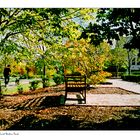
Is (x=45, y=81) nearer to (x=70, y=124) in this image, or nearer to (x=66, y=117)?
(x=66, y=117)

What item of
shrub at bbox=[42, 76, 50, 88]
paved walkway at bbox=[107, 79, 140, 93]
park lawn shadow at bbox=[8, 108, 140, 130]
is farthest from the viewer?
shrub at bbox=[42, 76, 50, 88]

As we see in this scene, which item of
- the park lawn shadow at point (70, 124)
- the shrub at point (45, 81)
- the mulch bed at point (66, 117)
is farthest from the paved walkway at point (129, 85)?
the park lawn shadow at point (70, 124)

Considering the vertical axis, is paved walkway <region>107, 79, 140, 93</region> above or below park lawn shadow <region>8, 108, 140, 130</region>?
above

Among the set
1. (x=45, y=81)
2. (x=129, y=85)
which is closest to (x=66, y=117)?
(x=45, y=81)

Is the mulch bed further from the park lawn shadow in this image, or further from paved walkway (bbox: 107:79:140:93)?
paved walkway (bbox: 107:79:140:93)

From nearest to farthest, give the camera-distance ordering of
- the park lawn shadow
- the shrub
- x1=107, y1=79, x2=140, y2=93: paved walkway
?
the park lawn shadow, x1=107, y1=79, x2=140, y2=93: paved walkway, the shrub

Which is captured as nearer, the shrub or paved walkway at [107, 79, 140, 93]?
paved walkway at [107, 79, 140, 93]

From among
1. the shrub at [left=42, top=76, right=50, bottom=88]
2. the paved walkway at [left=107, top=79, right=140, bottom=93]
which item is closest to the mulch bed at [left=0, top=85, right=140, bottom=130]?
the paved walkway at [left=107, top=79, right=140, bottom=93]

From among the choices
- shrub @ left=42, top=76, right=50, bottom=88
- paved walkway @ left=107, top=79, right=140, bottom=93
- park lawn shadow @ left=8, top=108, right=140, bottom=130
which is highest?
shrub @ left=42, top=76, right=50, bottom=88

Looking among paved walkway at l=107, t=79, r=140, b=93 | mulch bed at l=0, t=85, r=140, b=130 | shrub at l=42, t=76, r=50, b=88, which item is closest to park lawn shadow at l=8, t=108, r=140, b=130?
mulch bed at l=0, t=85, r=140, b=130

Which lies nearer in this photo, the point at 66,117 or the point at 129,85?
the point at 66,117

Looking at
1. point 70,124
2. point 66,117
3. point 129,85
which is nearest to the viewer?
point 70,124
